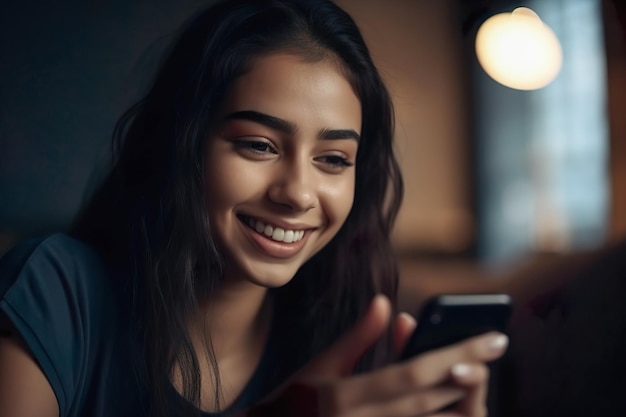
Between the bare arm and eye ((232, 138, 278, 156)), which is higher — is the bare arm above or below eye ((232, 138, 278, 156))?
below

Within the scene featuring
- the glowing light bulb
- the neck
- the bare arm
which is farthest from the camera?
the glowing light bulb

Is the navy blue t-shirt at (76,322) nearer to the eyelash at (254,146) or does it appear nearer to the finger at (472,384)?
the eyelash at (254,146)

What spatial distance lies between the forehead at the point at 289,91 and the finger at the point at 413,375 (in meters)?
0.29

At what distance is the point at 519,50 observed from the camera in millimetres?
888

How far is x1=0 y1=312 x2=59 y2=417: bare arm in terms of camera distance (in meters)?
0.64

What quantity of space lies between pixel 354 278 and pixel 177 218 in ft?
0.78

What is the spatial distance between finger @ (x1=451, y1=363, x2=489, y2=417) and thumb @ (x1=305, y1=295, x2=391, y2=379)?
4.1 inches

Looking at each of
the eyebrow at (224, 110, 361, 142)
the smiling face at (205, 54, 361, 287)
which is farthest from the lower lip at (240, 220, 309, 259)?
the eyebrow at (224, 110, 361, 142)

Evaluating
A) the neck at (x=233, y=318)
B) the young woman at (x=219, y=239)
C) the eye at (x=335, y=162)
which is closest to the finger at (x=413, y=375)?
the young woman at (x=219, y=239)

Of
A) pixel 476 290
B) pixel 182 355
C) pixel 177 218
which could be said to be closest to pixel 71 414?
pixel 182 355

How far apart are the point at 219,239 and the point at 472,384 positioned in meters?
0.35

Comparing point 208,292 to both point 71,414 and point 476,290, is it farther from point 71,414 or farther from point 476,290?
point 476,290

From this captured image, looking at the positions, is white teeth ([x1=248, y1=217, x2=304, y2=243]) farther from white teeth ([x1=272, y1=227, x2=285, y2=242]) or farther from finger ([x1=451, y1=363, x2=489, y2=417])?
finger ([x1=451, y1=363, x2=489, y2=417])

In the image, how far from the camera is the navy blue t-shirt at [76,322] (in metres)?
0.66
